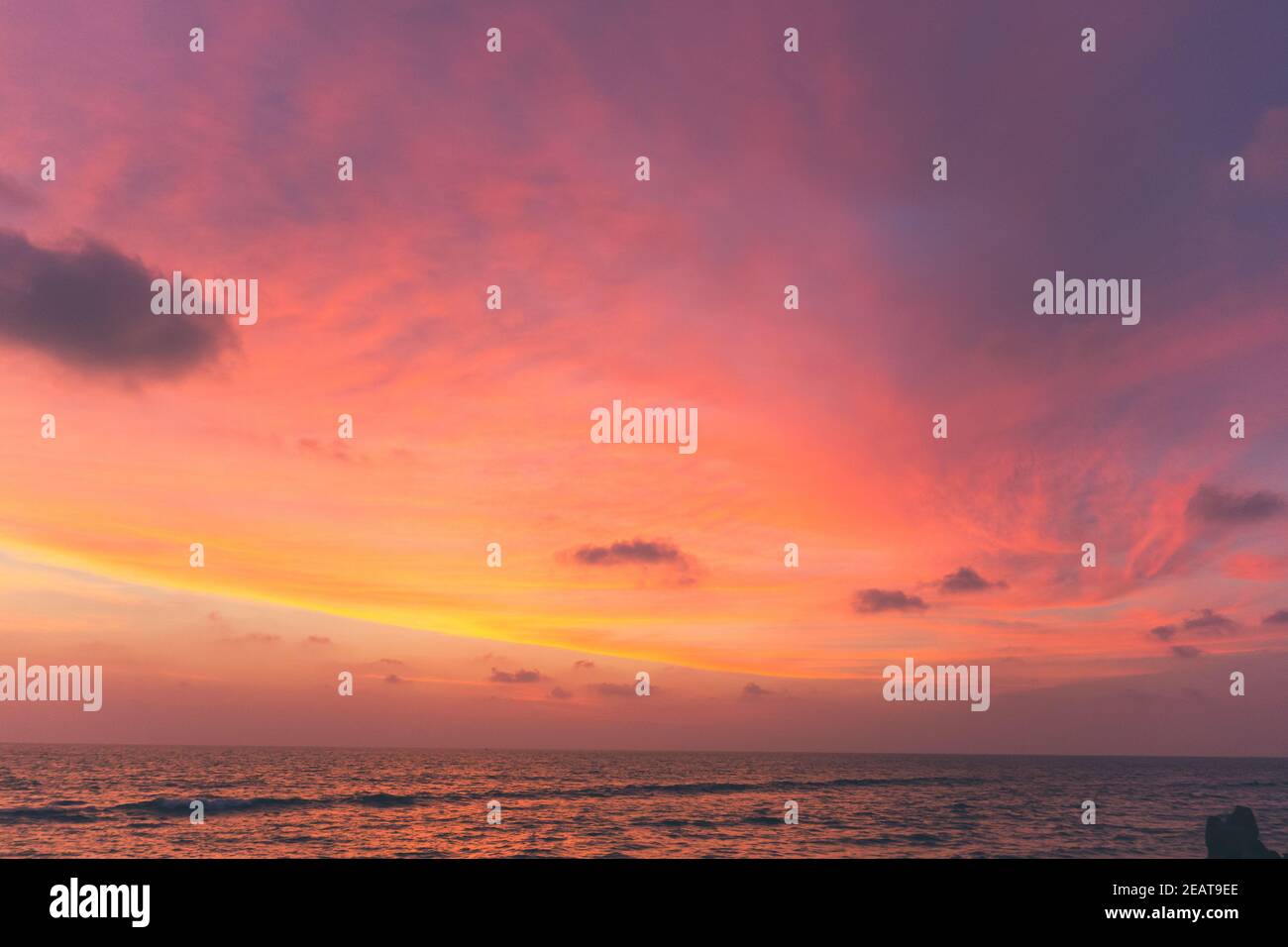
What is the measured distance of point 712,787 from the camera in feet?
272

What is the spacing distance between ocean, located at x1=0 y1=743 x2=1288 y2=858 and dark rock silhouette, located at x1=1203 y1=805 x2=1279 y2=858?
51.8 feet

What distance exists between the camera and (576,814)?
58.9 m

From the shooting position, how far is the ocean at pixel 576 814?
44.4 m

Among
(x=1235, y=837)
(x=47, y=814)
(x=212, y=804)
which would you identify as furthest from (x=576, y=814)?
(x=1235, y=837)

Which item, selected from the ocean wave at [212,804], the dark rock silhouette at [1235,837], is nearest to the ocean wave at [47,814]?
the ocean wave at [212,804]

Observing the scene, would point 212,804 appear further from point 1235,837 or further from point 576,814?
point 1235,837

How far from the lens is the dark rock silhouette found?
28891 millimetres

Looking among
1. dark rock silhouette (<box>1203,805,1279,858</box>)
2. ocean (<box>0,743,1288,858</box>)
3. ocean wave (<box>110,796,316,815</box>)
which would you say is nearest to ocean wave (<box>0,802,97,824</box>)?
ocean (<box>0,743,1288,858</box>)

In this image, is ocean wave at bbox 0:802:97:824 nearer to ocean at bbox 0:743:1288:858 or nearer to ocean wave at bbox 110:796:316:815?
ocean at bbox 0:743:1288:858

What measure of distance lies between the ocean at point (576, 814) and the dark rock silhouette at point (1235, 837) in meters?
15.8

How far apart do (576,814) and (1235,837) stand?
41.9 meters
